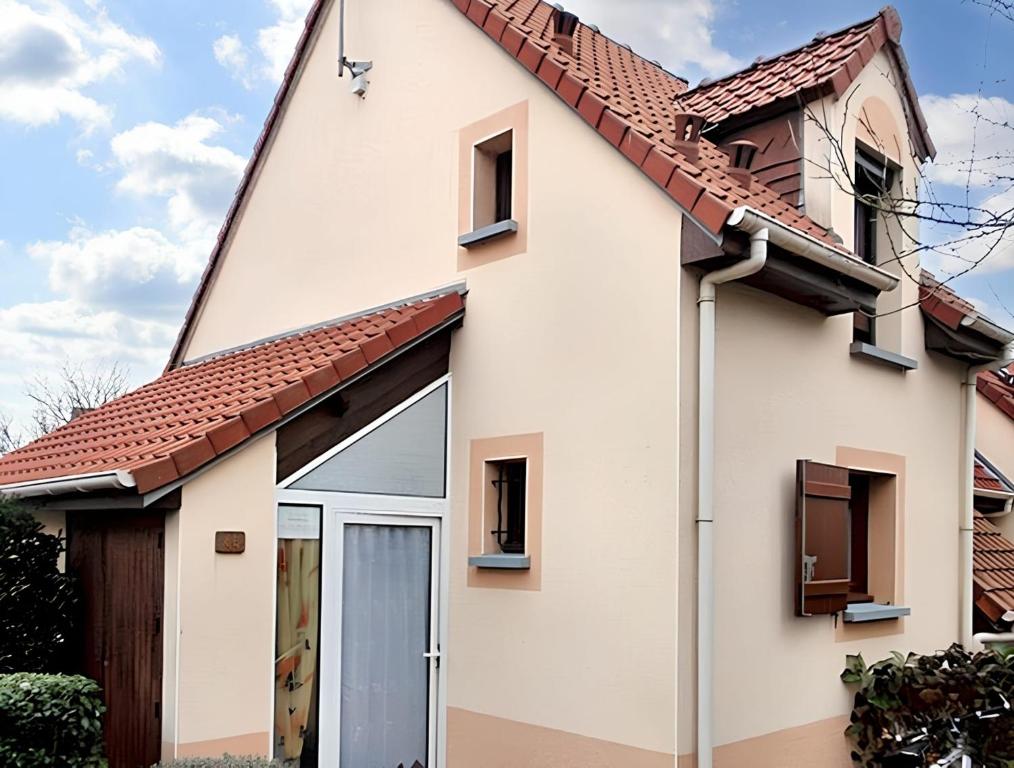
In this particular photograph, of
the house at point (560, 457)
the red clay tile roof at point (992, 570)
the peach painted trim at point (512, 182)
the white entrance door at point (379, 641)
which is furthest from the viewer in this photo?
the red clay tile roof at point (992, 570)

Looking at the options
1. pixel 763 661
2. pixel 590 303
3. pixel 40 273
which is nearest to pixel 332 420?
pixel 590 303

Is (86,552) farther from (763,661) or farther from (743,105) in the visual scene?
(743,105)

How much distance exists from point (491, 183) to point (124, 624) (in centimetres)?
472

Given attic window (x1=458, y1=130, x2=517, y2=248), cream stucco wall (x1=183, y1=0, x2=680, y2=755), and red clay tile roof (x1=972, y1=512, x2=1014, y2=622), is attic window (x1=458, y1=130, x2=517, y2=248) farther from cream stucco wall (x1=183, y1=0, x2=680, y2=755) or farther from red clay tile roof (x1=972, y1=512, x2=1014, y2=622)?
red clay tile roof (x1=972, y1=512, x2=1014, y2=622)

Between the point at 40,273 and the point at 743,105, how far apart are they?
62.9 ft

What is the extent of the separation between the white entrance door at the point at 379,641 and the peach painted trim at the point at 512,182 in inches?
90.9

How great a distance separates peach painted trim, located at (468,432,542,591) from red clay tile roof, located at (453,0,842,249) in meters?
2.24

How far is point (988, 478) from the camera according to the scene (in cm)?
1166

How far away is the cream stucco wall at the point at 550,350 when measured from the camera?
666 centimetres

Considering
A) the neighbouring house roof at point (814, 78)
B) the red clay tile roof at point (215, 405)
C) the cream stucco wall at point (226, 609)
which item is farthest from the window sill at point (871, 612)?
the cream stucco wall at point (226, 609)

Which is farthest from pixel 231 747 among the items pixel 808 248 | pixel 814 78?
pixel 814 78

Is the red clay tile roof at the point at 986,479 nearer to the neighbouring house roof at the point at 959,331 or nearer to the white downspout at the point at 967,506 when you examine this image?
the white downspout at the point at 967,506

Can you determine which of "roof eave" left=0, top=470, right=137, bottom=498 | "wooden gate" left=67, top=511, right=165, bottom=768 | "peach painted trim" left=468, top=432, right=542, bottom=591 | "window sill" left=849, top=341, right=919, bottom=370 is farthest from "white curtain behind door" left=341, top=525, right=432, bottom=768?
"window sill" left=849, top=341, right=919, bottom=370

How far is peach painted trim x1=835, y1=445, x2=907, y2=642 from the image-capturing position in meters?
8.53
